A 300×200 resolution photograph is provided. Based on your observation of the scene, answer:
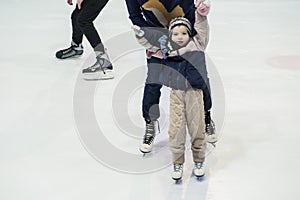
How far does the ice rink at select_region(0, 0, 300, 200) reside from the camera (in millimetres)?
1923

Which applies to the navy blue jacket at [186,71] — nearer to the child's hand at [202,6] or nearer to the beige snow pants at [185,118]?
the beige snow pants at [185,118]

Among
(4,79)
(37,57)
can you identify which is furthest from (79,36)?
(4,79)

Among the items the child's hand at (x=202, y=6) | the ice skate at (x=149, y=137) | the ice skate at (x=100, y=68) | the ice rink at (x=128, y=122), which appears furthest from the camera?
the ice skate at (x=100, y=68)

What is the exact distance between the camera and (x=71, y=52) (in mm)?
3494

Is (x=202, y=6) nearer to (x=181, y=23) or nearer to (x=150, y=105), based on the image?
(x=181, y=23)

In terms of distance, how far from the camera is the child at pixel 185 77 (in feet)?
5.70

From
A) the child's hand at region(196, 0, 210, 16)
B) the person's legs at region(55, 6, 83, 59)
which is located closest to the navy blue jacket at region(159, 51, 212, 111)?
the child's hand at region(196, 0, 210, 16)

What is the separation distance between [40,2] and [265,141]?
3.70 metres

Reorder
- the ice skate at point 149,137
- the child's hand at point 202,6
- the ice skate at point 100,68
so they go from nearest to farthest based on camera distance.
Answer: the child's hand at point 202,6, the ice skate at point 149,137, the ice skate at point 100,68

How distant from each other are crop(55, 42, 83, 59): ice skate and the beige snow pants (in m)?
1.84

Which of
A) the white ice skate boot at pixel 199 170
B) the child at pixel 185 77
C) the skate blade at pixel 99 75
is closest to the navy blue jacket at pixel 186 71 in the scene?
the child at pixel 185 77

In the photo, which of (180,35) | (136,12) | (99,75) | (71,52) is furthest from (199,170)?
(71,52)

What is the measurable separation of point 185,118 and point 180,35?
1.06 ft

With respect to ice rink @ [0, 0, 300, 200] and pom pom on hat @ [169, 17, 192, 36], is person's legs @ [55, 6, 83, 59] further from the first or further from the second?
pom pom on hat @ [169, 17, 192, 36]
